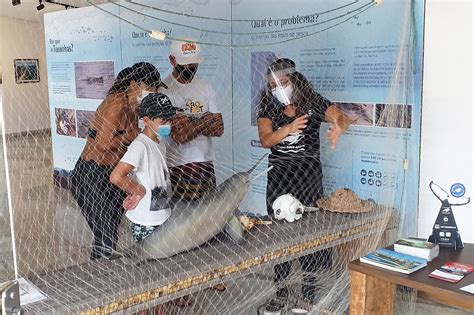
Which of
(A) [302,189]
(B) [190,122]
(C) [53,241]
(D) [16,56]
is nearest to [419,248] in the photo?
(A) [302,189]

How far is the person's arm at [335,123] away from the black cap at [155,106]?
0.82 meters

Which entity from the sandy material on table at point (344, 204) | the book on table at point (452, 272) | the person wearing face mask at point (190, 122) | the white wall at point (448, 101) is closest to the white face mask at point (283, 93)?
the person wearing face mask at point (190, 122)

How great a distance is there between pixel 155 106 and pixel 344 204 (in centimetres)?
93

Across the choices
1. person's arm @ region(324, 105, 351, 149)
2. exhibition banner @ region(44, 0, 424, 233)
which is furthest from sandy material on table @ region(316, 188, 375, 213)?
person's arm @ region(324, 105, 351, 149)

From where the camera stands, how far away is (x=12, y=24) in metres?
2.31

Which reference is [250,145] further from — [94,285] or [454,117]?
[94,285]

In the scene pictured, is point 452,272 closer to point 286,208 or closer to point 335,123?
point 286,208

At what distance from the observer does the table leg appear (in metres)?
1.77

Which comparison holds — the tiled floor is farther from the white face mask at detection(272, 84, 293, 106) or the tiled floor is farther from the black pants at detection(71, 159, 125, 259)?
the white face mask at detection(272, 84, 293, 106)

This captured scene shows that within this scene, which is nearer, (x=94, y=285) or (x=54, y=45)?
(x=94, y=285)

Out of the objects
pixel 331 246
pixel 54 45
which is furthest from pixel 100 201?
pixel 54 45

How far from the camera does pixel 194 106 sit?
8.12 ft

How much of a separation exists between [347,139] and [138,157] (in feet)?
3.94

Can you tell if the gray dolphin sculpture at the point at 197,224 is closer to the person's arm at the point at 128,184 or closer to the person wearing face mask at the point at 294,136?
the person's arm at the point at 128,184
